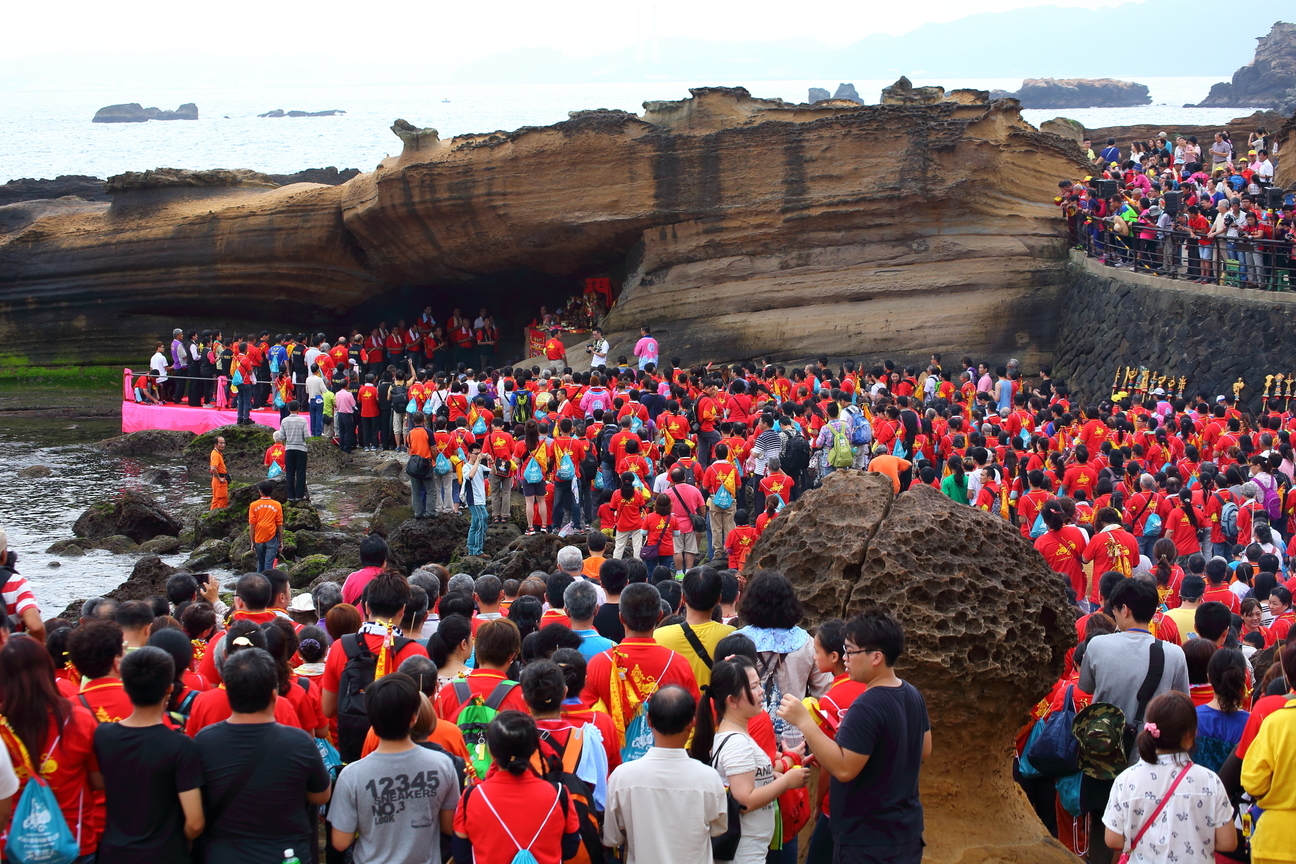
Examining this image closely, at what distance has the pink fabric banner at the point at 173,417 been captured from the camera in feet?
74.5

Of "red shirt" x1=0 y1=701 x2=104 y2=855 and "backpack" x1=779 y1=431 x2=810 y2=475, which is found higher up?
"red shirt" x1=0 y1=701 x2=104 y2=855

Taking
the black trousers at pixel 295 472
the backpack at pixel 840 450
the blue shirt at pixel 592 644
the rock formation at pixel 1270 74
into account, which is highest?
the rock formation at pixel 1270 74

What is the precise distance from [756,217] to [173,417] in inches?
427

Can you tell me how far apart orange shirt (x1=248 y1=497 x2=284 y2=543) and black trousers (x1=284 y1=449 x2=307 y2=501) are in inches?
124

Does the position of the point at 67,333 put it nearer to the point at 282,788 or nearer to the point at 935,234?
the point at 935,234

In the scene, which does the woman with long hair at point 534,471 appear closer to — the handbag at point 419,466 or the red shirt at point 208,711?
the handbag at point 419,466

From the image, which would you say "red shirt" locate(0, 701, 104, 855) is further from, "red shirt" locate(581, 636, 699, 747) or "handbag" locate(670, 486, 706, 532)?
"handbag" locate(670, 486, 706, 532)

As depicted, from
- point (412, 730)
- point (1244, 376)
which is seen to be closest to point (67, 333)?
point (1244, 376)

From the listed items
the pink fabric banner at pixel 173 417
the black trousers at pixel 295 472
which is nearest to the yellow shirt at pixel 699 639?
the black trousers at pixel 295 472

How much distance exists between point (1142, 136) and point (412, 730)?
1250 inches

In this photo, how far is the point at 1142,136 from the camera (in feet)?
107

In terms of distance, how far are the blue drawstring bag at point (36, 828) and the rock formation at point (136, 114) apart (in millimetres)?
178160

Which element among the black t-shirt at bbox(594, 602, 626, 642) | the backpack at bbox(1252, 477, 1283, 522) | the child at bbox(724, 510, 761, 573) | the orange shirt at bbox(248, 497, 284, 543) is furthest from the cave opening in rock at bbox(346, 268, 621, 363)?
the black t-shirt at bbox(594, 602, 626, 642)

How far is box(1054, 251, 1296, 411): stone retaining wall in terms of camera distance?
1753 cm
